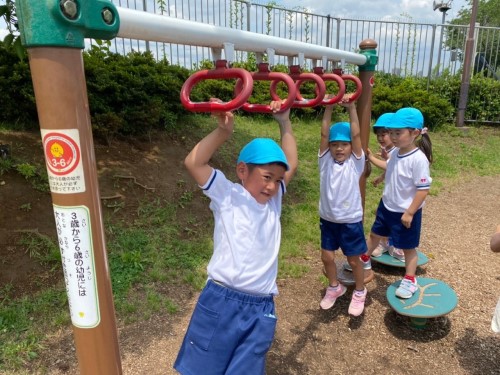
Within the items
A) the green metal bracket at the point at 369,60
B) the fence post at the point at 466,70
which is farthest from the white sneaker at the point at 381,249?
the fence post at the point at 466,70

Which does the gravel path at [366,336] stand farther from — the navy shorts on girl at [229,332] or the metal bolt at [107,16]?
the metal bolt at [107,16]

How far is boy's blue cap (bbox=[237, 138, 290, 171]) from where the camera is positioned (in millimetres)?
1713

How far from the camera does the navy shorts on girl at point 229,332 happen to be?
69.1 inches

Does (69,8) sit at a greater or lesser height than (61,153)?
greater

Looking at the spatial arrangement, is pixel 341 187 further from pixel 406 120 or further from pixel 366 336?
pixel 366 336

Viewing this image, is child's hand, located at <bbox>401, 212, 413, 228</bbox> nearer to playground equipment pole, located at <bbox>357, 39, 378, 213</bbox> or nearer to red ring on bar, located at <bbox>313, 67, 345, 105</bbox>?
playground equipment pole, located at <bbox>357, 39, 378, 213</bbox>

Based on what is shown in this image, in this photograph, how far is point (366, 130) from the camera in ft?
10.0

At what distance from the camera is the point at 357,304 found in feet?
9.91

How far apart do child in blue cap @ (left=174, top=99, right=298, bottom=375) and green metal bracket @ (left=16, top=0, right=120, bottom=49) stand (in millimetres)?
766

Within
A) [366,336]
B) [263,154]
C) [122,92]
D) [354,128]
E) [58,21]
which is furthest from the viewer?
[122,92]

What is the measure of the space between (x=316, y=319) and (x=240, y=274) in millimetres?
1522

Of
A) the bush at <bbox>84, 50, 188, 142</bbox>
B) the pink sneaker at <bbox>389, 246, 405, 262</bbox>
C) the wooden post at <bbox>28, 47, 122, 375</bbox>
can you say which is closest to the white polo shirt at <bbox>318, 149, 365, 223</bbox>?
the pink sneaker at <bbox>389, 246, 405, 262</bbox>

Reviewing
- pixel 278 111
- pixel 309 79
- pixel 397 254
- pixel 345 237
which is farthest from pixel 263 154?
pixel 397 254

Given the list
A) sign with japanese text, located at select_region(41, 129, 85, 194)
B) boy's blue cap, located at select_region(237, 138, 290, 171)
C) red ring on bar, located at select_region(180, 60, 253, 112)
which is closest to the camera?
sign with japanese text, located at select_region(41, 129, 85, 194)
